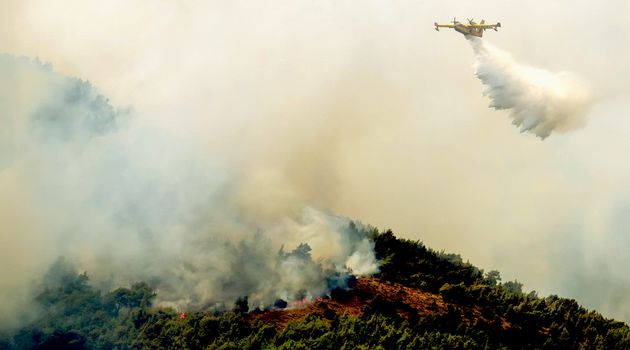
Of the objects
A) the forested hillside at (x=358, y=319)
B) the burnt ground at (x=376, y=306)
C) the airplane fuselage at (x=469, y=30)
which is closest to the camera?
the forested hillside at (x=358, y=319)

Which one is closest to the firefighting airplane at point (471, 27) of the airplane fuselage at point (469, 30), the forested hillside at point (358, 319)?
the airplane fuselage at point (469, 30)

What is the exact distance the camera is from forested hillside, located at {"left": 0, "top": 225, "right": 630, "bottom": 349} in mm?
65375

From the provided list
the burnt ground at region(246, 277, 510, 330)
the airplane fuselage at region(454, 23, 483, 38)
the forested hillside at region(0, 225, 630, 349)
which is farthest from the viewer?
the airplane fuselage at region(454, 23, 483, 38)

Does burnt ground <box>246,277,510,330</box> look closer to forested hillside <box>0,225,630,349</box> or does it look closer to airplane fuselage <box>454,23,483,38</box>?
forested hillside <box>0,225,630,349</box>

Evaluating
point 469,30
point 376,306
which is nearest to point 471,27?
point 469,30

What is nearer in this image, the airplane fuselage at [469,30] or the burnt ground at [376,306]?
the burnt ground at [376,306]

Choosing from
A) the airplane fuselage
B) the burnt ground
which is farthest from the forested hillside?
the airplane fuselage

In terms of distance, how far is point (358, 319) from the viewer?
68375mm

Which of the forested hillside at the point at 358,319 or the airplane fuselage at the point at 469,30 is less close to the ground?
the airplane fuselage at the point at 469,30

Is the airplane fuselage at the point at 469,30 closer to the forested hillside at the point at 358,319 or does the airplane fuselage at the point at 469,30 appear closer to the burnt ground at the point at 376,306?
the forested hillside at the point at 358,319

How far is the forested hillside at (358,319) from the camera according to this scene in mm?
65375

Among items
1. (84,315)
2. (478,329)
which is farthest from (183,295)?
(478,329)

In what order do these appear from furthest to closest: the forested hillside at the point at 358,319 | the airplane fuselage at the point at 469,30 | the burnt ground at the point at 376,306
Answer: the airplane fuselage at the point at 469,30 → the burnt ground at the point at 376,306 → the forested hillside at the point at 358,319

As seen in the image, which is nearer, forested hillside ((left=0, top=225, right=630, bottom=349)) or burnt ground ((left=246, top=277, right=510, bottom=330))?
forested hillside ((left=0, top=225, right=630, bottom=349))
